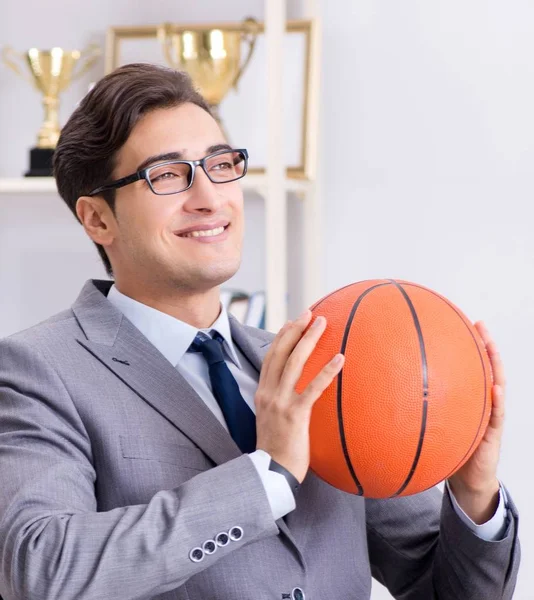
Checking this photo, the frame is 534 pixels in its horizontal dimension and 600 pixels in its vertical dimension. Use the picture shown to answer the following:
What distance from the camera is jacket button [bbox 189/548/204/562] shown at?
1.30 m

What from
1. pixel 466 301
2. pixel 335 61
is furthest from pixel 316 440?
pixel 335 61

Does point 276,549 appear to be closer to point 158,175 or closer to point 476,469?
point 476,469

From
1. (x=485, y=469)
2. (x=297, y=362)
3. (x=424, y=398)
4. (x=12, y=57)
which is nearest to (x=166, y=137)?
(x=297, y=362)

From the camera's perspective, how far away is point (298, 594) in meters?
1.50

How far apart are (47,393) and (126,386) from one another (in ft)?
0.43

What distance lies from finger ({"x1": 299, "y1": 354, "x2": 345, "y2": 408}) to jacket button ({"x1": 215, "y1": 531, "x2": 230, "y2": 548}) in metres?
0.20

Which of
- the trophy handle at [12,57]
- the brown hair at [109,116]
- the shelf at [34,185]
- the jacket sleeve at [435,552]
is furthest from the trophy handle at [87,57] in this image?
the jacket sleeve at [435,552]

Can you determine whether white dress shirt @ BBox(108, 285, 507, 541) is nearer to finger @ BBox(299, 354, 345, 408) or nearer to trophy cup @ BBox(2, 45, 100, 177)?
finger @ BBox(299, 354, 345, 408)

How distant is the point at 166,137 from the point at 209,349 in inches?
13.7

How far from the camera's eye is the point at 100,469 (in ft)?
4.88

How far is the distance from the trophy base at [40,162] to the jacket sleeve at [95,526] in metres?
1.72

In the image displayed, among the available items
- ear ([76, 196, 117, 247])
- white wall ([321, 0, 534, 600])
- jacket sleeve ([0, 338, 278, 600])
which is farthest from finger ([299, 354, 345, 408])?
white wall ([321, 0, 534, 600])

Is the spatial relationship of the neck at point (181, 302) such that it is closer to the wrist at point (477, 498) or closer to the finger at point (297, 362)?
the finger at point (297, 362)

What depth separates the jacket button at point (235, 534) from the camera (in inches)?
51.8
